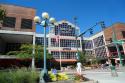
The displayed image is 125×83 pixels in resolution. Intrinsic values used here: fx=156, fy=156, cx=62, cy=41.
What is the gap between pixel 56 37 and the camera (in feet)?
134

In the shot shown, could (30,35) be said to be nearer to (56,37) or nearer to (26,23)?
(26,23)

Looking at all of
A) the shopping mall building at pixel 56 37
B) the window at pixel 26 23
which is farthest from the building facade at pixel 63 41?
the window at pixel 26 23

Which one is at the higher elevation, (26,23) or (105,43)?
(26,23)

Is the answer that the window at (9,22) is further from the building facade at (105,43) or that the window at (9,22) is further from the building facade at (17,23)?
the building facade at (105,43)

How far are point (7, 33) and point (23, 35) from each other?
4110 millimetres

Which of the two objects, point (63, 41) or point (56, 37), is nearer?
point (56, 37)

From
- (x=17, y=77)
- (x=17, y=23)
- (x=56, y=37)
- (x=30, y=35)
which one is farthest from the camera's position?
(x=17, y=23)

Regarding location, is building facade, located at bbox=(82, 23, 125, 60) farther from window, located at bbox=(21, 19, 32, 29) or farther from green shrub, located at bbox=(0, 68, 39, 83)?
green shrub, located at bbox=(0, 68, 39, 83)

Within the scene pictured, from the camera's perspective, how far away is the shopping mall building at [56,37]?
41.8m

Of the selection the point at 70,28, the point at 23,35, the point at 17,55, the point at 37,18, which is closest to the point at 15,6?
the point at 23,35

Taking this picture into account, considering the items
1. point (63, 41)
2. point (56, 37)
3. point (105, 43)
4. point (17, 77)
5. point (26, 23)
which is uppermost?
point (26, 23)

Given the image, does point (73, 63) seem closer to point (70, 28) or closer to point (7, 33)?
point (70, 28)

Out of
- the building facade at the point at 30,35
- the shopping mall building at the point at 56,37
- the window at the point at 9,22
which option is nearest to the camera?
the window at the point at 9,22

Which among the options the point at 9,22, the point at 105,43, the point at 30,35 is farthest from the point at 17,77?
the point at 105,43
